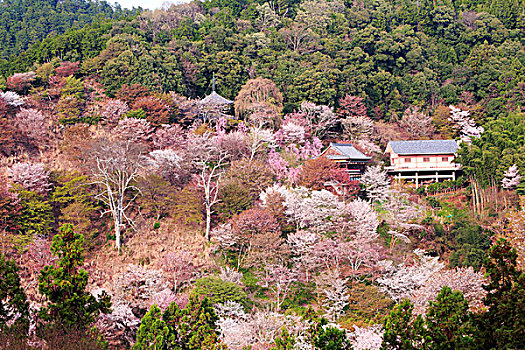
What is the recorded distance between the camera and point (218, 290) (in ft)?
51.5

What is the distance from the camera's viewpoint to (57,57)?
33.4 metres

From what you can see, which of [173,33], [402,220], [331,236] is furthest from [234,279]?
[173,33]

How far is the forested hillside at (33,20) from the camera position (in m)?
48.0

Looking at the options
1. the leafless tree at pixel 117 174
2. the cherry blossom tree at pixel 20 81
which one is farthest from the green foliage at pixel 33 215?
the cherry blossom tree at pixel 20 81

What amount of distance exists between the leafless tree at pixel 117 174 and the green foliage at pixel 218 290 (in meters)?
5.42

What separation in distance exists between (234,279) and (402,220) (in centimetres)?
857

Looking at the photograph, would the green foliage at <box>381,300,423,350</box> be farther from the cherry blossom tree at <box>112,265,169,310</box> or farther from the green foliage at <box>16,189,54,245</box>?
the green foliage at <box>16,189,54,245</box>

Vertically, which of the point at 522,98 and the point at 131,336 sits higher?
the point at 522,98

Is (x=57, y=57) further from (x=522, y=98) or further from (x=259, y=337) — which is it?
(x=522, y=98)

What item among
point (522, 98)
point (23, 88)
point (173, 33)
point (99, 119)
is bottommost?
point (522, 98)

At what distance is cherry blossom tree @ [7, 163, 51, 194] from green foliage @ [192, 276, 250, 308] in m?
8.69

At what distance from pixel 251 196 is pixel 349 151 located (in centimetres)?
749

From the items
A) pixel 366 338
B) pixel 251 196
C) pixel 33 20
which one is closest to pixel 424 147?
pixel 251 196

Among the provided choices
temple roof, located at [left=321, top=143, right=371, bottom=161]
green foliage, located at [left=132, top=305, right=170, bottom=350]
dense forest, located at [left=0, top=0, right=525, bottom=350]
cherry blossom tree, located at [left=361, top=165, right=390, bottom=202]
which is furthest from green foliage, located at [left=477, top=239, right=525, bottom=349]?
temple roof, located at [left=321, top=143, right=371, bottom=161]
